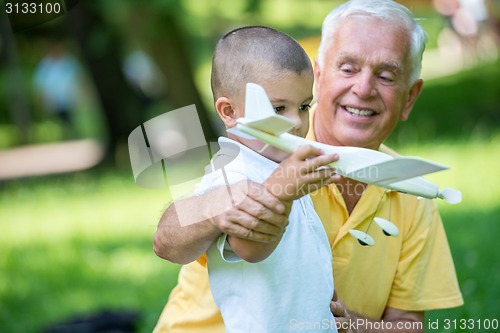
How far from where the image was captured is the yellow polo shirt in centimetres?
296

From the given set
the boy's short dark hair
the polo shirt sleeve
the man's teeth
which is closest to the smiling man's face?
the man's teeth

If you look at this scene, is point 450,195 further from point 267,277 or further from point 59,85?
point 59,85

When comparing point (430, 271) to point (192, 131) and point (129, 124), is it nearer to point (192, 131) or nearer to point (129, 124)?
point (192, 131)

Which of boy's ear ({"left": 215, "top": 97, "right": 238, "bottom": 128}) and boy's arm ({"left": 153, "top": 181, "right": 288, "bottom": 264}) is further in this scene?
boy's ear ({"left": 215, "top": 97, "right": 238, "bottom": 128})

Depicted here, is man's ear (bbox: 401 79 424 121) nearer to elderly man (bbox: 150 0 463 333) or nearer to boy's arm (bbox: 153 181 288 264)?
elderly man (bbox: 150 0 463 333)

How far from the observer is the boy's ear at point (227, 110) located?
2479mm

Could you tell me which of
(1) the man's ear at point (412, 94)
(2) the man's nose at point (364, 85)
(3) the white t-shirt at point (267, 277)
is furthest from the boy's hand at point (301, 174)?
(1) the man's ear at point (412, 94)

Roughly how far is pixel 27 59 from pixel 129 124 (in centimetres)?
1594

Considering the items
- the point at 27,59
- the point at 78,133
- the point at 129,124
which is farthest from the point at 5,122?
the point at 129,124

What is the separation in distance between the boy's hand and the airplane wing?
0.11 m

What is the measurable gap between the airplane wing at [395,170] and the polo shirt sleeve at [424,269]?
1137 millimetres

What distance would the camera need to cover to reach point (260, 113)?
214cm

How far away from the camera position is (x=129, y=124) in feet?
39.6

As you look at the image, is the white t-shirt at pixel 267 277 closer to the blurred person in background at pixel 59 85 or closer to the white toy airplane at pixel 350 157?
the white toy airplane at pixel 350 157
